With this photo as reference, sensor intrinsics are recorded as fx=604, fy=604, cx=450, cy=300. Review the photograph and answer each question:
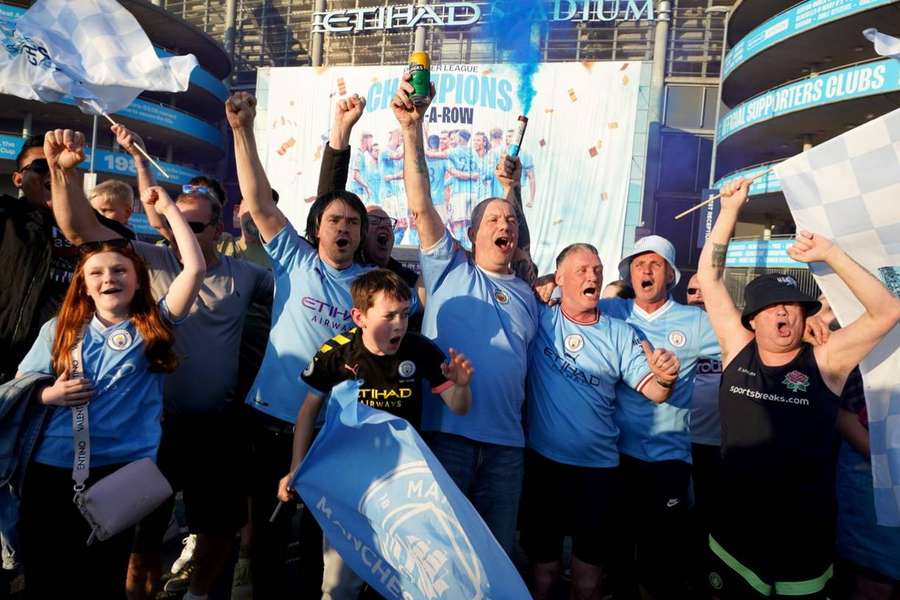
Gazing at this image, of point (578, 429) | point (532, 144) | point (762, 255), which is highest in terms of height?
point (532, 144)

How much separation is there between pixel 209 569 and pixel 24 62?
321 cm

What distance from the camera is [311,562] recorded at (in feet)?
9.92

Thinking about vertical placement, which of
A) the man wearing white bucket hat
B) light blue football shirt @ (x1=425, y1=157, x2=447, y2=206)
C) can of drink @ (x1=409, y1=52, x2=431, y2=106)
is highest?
light blue football shirt @ (x1=425, y1=157, x2=447, y2=206)

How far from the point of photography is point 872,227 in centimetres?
288

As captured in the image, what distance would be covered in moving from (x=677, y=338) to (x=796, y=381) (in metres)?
0.77

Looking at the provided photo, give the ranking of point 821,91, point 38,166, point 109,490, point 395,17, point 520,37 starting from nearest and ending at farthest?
point 109,490, point 38,166, point 821,91, point 520,37, point 395,17

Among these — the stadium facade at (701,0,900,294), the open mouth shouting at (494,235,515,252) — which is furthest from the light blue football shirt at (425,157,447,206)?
the open mouth shouting at (494,235,515,252)

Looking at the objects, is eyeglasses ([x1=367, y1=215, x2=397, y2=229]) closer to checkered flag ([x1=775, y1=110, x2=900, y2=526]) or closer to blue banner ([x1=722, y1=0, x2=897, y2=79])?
checkered flag ([x1=775, y1=110, x2=900, y2=526])

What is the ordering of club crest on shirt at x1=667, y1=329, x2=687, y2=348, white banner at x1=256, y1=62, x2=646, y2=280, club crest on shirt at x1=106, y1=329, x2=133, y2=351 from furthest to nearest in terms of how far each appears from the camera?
white banner at x1=256, y1=62, x2=646, y2=280 < club crest on shirt at x1=667, y1=329, x2=687, y2=348 < club crest on shirt at x1=106, y1=329, x2=133, y2=351

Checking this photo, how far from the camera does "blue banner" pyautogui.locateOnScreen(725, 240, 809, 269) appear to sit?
63.0ft

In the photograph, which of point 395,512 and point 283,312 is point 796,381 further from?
point 283,312

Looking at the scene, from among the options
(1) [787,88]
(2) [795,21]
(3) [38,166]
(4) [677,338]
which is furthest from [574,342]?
(2) [795,21]

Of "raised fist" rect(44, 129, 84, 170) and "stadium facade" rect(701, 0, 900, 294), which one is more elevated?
"stadium facade" rect(701, 0, 900, 294)

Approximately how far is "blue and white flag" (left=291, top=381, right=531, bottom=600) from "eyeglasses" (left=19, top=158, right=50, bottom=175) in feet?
6.68
